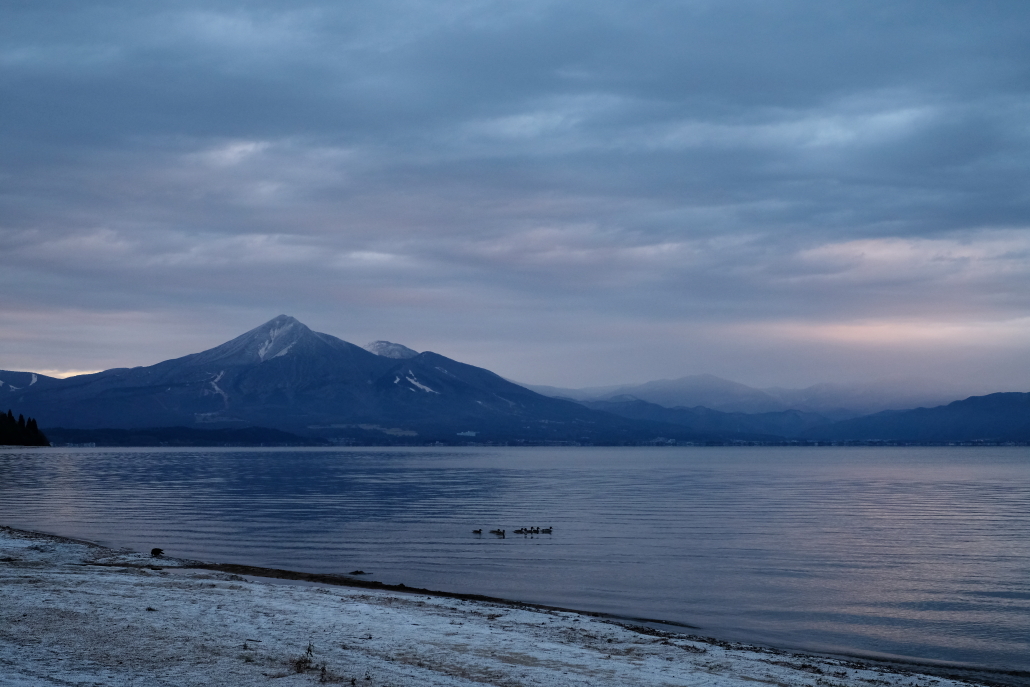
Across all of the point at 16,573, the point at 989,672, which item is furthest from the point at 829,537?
the point at 16,573

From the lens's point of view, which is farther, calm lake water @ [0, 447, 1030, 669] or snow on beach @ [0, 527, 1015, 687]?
calm lake water @ [0, 447, 1030, 669]

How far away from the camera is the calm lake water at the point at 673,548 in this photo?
29438mm

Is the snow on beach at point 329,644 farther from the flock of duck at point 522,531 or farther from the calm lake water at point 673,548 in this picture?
the flock of duck at point 522,531

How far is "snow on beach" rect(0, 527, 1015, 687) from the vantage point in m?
16.3

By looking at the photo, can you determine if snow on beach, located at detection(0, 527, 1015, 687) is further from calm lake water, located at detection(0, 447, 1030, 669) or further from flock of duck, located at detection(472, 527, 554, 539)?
flock of duck, located at detection(472, 527, 554, 539)

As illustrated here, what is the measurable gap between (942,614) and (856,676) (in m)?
12.5

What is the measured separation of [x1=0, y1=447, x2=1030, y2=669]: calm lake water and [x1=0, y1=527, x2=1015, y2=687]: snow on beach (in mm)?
5575

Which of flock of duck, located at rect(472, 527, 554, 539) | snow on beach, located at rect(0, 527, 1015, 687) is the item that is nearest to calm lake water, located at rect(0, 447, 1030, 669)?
flock of duck, located at rect(472, 527, 554, 539)

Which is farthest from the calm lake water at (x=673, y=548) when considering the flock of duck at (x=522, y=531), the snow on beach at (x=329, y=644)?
the snow on beach at (x=329, y=644)

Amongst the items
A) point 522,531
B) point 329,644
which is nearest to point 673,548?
point 522,531

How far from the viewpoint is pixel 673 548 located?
4744 cm

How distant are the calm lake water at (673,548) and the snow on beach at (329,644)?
18.3 feet

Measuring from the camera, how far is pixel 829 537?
54.4 metres

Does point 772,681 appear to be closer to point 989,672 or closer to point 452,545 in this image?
point 989,672
